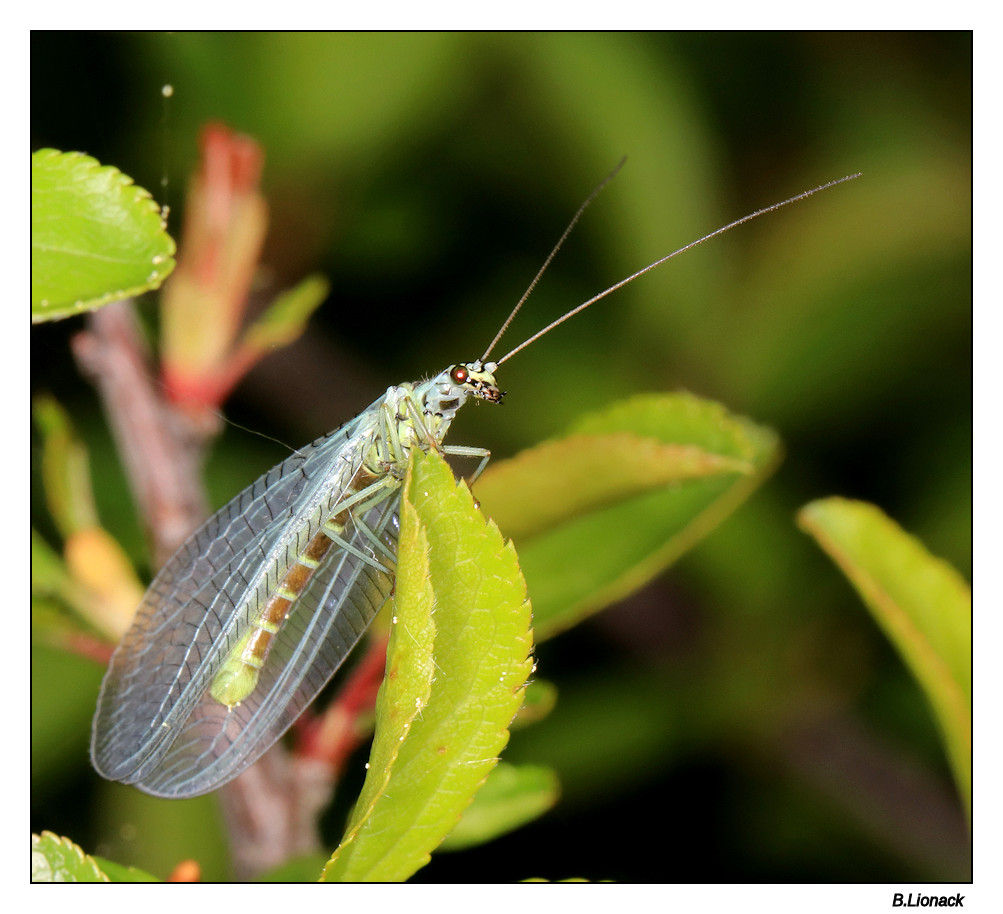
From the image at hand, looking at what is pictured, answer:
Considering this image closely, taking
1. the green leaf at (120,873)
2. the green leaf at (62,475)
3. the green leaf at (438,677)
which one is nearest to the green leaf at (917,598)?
the green leaf at (438,677)

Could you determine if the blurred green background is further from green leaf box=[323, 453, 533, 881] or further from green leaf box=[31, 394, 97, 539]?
green leaf box=[323, 453, 533, 881]

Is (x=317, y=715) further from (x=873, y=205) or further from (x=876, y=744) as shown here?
(x=873, y=205)

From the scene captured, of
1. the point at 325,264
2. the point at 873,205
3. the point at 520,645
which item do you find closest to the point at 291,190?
the point at 325,264

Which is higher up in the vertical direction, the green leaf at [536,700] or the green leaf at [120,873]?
the green leaf at [536,700]

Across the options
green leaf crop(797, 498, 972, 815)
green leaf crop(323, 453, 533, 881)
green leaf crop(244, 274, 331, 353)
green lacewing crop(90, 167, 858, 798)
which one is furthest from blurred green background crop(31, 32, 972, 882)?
green leaf crop(323, 453, 533, 881)

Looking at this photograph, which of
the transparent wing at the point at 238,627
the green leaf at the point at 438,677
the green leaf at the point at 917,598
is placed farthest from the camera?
the transparent wing at the point at 238,627

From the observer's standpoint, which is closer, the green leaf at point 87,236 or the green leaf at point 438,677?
the green leaf at point 438,677

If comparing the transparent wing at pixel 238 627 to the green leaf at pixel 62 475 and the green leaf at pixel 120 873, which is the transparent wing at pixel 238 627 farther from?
the green leaf at pixel 120 873
